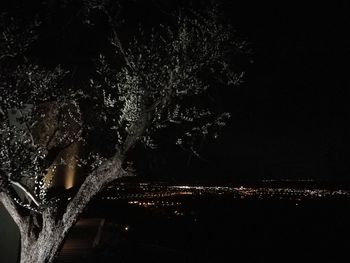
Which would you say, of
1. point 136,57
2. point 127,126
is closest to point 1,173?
point 127,126

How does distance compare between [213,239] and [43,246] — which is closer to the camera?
[43,246]

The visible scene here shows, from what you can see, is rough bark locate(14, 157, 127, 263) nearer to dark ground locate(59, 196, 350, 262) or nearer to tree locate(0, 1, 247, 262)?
tree locate(0, 1, 247, 262)

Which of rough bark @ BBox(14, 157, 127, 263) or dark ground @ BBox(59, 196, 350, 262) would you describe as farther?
dark ground @ BBox(59, 196, 350, 262)

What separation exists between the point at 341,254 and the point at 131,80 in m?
41.6

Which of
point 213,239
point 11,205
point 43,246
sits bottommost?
point 213,239

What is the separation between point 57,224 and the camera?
7.80m

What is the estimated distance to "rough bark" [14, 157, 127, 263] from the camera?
25.4 ft

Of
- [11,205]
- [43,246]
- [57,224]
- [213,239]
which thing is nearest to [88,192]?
[57,224]

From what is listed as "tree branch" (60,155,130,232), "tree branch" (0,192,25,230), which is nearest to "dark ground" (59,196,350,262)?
"tree branch" (0,192,25,230)

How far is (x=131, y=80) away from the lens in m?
8.12

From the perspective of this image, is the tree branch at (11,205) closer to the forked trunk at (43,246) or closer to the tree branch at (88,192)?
the forked trunk at (43,246)

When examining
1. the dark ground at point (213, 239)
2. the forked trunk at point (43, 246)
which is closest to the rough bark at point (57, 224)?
the forked trunk at point (43, 246)

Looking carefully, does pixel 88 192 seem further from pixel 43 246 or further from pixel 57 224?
pixel 43 246

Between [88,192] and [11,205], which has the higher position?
[88,192]
